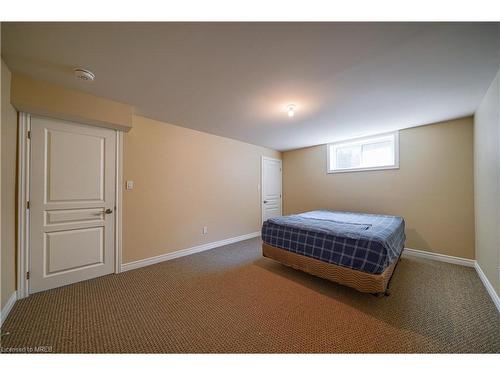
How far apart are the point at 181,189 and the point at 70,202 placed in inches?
54.4

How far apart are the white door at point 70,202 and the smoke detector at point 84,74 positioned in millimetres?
737

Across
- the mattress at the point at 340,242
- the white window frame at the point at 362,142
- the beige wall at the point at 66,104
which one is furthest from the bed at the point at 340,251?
the beige wall at the point at 66,104

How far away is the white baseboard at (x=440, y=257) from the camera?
8.67 ft

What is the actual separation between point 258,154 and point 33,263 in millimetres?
3919

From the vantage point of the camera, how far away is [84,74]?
65.7 inches

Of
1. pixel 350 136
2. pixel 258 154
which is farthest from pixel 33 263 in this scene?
pixel 350 136

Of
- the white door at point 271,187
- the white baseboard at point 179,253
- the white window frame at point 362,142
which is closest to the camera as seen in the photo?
the white baseboard at point 179,253

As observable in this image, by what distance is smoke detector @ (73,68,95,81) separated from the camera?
1642 millimetres

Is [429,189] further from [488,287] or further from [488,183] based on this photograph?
[488,287]

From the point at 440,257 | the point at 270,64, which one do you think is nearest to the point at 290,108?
the point at 270,64

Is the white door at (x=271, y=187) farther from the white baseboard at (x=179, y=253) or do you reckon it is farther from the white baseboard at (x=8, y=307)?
the white baseboard at (x=8, y=307)

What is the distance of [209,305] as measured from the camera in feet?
5.89

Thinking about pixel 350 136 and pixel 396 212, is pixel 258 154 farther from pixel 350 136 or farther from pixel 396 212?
pixel 396 212

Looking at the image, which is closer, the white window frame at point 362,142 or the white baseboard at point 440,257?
the white baseboard at point 440,257
